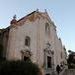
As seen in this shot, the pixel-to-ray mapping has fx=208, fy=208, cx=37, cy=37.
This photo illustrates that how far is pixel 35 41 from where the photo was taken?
3148cm

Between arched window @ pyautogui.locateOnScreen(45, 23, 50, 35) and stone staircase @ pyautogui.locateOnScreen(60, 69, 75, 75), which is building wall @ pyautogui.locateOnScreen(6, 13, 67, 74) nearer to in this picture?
arched window @ pyautogui.locateOnScreen(45, 23, 50, 35)

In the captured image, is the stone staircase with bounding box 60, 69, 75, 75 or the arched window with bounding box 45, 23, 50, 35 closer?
the stone staircase with bounding box 60, 69, 75, 75

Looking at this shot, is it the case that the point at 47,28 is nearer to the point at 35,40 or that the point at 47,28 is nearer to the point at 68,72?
the point at 35,40

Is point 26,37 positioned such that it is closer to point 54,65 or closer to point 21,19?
point 21,19

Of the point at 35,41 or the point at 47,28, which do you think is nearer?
the point at 35,41

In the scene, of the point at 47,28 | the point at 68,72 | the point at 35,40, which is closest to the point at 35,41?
the point at 35,40

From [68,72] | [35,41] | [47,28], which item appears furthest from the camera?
[47,28]

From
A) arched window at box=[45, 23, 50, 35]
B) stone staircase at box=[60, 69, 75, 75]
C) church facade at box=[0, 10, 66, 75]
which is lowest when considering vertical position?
stone staircase at box=[60, 69, 75, 75]

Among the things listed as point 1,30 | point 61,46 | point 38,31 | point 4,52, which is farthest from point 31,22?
point 61,46

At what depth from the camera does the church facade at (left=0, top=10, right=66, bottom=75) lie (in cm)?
2778

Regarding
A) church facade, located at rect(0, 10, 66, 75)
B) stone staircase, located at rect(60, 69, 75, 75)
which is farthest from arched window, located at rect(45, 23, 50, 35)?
stone staircase, located at rect(60, 69, 75, 75)

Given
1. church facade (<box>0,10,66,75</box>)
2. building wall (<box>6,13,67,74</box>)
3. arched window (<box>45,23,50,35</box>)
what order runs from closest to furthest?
building wall (<box>6,13,67,74</box>) < church facade (<box>0,10,66,75</box>) < arched window (<box>45,23,50,35</box>)

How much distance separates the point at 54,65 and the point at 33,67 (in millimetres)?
13411

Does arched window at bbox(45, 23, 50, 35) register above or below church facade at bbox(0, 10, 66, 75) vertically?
above
